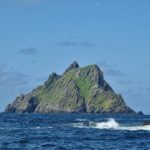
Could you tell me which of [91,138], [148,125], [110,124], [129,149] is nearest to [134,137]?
[91,138]

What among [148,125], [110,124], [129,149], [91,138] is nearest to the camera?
[129,149]

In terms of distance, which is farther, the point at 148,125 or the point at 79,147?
the point at 148,125

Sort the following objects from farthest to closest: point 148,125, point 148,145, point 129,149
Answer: point 148,125 → point 148,145 → point 129,149

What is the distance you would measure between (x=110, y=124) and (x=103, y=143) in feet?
177

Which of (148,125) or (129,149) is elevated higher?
(148,125)

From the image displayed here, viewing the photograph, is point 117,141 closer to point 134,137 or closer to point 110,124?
point 134,137

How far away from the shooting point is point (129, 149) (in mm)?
72562

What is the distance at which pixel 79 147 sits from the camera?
75125 mm

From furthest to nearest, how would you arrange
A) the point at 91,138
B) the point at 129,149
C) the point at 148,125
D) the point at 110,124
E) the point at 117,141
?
the point at 110,124 → the point at 148,125 → the point at 91,138 → the point at 117,141 → the point at 129,149

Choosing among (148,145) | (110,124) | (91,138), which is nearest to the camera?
(148,145)

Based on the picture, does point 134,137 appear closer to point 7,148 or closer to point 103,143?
point 103,143

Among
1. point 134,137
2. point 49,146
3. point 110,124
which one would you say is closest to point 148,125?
point 110,124

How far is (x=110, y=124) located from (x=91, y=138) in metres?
45.7

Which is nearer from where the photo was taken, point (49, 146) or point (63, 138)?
point (49, 146)
